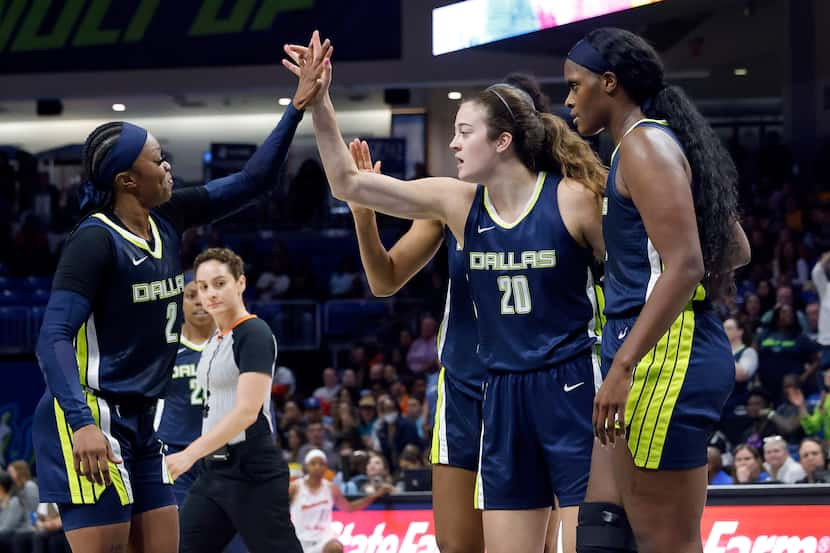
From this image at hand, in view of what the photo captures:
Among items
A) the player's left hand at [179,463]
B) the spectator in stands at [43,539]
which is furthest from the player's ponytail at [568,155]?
→ the spectator in stands at [43,539]

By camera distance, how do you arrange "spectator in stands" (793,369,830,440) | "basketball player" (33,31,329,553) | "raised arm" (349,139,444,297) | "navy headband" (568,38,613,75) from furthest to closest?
"spectator in stands" (793,369,830,440)
"raised arm" (349,139,444,297)
"basketball player" (33,31,329,553)
"navy headband" (568,38,613,75)

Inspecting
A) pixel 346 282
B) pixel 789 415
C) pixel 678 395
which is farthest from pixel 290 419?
pixel 678 395

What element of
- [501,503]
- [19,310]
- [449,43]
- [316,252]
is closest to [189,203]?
[501,503]

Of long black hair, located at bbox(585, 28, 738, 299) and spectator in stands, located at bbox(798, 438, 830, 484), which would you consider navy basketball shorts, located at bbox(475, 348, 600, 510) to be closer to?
long black hair, located at bbox(585, 28, 738, 299)

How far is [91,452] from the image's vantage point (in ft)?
12.0

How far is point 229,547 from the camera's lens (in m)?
6.67

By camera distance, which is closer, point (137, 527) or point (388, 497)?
point (137, 527)

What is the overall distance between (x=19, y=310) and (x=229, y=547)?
476 inches

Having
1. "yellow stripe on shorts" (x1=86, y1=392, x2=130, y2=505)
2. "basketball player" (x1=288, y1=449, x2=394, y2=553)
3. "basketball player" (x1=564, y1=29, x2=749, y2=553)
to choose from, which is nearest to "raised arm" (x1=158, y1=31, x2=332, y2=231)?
"yellow stripe on shorts" (x1=86, y1=392, x2=130, y2=505)

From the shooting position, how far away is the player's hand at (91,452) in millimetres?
3646

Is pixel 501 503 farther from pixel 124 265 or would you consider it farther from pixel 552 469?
pixel 124 265

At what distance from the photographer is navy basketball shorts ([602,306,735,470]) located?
3389 millimetres

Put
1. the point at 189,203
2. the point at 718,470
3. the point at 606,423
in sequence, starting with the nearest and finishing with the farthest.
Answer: the point at 606,423, the point at 189,203, the point at 718,470

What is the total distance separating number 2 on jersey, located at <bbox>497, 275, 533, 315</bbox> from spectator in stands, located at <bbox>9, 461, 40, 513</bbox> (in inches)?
341
